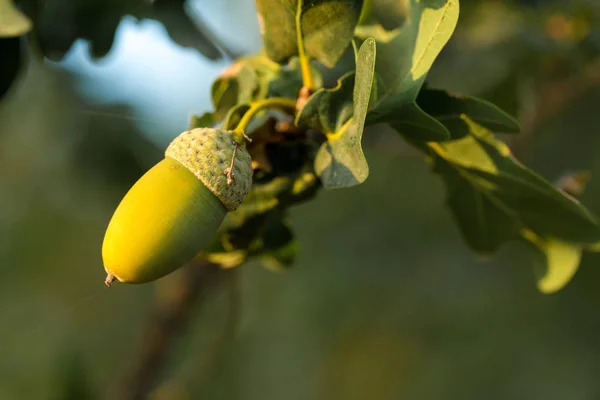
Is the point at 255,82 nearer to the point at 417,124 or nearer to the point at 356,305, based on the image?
the point at 417,124

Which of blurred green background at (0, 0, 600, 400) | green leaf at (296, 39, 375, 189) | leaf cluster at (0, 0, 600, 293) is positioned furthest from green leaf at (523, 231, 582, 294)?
blurred green background at (0, 0, 600, 400)

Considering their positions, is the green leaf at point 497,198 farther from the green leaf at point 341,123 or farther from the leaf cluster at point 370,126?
the green leaf at point 341,123

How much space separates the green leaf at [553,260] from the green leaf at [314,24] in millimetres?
418

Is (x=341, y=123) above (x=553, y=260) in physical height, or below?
above

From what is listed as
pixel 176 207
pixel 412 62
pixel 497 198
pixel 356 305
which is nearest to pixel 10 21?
pixel 176 207

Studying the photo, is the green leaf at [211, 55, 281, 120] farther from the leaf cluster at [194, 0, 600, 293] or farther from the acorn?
the acorn

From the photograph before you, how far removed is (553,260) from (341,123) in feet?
1.39

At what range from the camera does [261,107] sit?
0.74 metres

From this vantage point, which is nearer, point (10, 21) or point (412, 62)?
point (412, 62)

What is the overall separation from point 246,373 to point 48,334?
1.35 meters

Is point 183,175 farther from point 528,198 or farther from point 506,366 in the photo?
point 506,366

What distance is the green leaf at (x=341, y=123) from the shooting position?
626 millimetres

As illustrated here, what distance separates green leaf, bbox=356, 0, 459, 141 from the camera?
0.65m

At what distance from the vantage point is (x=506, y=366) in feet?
13.1
